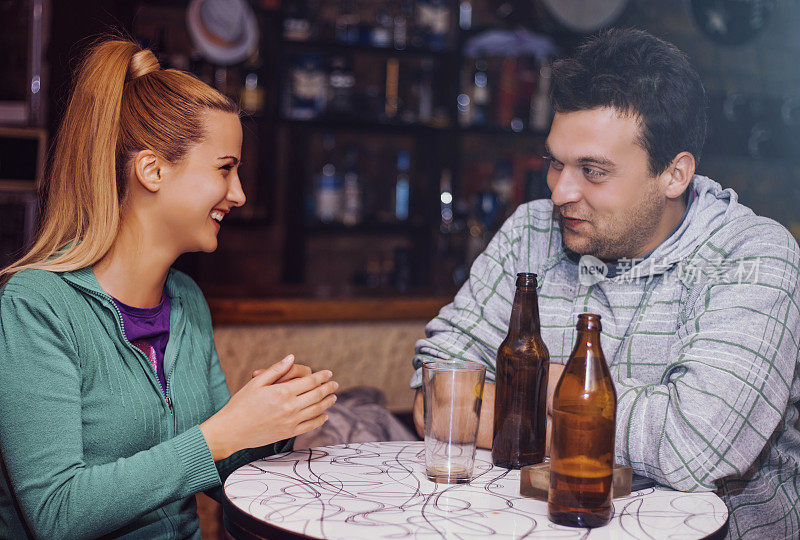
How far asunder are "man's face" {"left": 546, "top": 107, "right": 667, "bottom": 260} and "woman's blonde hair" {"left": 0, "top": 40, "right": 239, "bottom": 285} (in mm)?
681

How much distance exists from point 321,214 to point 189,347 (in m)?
2.53

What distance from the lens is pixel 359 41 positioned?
4023 millimetres

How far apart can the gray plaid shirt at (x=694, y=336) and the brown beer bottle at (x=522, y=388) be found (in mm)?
138

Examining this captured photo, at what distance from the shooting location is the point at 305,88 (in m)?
3.98

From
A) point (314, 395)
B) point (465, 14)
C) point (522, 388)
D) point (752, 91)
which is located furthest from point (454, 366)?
point (752, 91)

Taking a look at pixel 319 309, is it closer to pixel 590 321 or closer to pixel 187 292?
pixel 187 292

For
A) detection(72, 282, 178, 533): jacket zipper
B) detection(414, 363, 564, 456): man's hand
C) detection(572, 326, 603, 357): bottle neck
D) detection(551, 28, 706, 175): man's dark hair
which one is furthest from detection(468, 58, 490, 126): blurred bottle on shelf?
detection(572, 326, 603, 357): bottle neck

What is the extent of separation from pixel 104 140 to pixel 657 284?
41.7 inches

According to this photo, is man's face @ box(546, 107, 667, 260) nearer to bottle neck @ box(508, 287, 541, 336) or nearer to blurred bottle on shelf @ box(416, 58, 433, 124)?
bottle neck @ box(508, 287, 541, 336)

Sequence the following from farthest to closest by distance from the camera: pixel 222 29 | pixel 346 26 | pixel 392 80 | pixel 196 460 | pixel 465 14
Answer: pixel 465 14 → pixel 392 80 → pixel 346 26 → pixel 222 29 → pixel 196 460

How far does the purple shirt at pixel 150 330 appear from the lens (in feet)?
4.73

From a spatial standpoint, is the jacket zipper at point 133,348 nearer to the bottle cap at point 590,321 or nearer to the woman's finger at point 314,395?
the woman's finger at point 314,395

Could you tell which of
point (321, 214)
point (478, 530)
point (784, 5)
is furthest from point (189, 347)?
point (784, 5)

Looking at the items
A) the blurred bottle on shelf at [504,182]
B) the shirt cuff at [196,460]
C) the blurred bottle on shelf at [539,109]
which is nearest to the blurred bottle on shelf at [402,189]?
the blurred bottle on shelf at [504,182]
